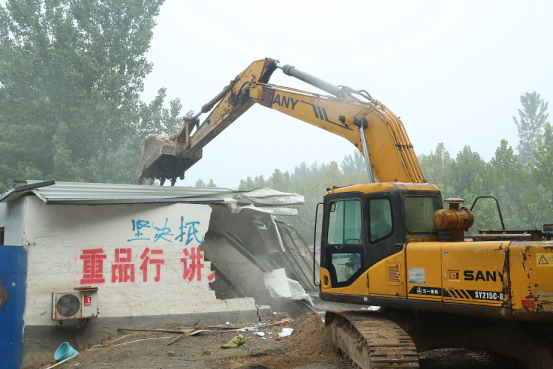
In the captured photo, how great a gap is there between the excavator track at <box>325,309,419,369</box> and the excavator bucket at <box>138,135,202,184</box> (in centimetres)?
652

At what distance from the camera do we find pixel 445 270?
5.23 m

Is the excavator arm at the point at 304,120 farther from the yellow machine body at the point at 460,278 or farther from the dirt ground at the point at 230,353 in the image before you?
the dirt ground at the point at 230,353

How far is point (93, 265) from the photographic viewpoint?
973 cm

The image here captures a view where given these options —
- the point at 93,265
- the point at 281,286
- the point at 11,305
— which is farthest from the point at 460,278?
the point at 11,305

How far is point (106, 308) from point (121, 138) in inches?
765

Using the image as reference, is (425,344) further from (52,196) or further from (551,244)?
(52,196)

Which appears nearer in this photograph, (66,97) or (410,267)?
(410,267)

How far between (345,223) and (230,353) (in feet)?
10.5

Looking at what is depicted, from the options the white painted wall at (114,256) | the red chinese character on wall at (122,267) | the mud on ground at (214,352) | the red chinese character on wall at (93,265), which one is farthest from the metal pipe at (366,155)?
the red chinese character on wall at (93,265)

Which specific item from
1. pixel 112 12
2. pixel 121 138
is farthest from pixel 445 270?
pixel 112 12

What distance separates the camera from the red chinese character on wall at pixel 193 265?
10.5 m

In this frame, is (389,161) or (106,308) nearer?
(389,161)

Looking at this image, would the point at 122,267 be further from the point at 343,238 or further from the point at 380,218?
the point at 380,218

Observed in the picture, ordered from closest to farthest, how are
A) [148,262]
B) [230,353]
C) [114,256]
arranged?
1. [230,353]
2. [114,256]
3. [148,262]
